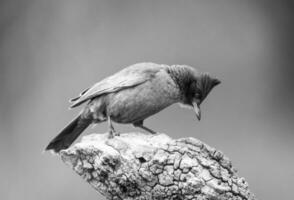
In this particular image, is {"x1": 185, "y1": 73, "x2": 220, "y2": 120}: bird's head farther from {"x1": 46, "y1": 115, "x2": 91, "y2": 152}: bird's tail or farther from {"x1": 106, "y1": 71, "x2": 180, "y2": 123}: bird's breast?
{"x1": 46, "y1": 115, "x2": 91, "y2": 152}: bird's tail

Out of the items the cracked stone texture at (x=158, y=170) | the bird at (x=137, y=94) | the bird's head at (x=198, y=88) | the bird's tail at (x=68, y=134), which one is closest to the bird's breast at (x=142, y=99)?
the bird at (x=137, y=94)

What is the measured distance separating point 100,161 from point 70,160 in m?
0.26

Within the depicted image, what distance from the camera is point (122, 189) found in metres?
4.71

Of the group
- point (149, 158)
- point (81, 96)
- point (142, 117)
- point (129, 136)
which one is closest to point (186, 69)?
point (142, 117)

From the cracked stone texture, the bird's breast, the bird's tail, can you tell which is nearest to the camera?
the cracked stone texture

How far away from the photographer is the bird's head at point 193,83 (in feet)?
20.6

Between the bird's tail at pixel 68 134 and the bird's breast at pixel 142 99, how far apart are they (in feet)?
1.15

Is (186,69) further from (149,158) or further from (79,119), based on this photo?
(149,158)

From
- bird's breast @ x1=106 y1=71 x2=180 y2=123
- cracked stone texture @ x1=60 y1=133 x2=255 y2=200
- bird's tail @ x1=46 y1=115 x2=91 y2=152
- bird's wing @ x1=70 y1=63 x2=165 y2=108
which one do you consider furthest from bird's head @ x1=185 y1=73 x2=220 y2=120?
cracked stone texture @ x1=60 y1=133 x2=255 y2=200

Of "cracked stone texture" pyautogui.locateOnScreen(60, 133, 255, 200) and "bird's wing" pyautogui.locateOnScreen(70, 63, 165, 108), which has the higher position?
"bird's wing" pyautogui.locateOnScreen(70, 63, 165, 108)

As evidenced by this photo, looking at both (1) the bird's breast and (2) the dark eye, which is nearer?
(1) the bird's breast

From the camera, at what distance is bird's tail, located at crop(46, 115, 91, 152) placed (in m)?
6.34

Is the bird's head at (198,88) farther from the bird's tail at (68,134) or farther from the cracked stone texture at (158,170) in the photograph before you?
the cracked stone texture at (158,170)

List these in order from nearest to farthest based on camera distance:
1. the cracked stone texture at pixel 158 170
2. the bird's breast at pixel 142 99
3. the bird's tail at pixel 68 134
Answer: the cracked stone texture at pixel 158 170 → the bird's breast at pixel 142 99 → the bird's tail at pixel 68 134
